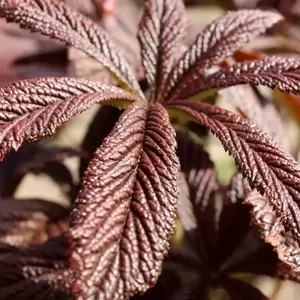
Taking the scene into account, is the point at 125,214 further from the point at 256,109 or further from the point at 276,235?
the point at 256,109

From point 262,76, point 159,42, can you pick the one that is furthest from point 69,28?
point 262,76

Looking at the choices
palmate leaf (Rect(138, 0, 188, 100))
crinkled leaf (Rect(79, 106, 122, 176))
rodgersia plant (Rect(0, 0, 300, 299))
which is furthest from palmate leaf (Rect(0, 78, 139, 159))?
crinkled leaf (Rect(79, 106, 122, 176))

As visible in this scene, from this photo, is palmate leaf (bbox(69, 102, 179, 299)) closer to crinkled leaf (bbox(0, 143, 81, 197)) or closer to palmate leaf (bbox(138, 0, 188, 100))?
palmate leaf (bbox(138, 0, 188, 100))

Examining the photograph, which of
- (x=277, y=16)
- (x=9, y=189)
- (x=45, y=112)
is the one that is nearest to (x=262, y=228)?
Result: (x=45, y=112)

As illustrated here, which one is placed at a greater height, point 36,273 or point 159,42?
point 159,42

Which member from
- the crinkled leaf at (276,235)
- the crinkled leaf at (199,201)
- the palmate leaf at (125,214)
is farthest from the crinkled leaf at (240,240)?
the palmate leaf at (125,214)

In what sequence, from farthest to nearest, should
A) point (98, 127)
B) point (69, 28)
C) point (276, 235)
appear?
point (98, 127) → point (69, 28) → point (276, 235)
